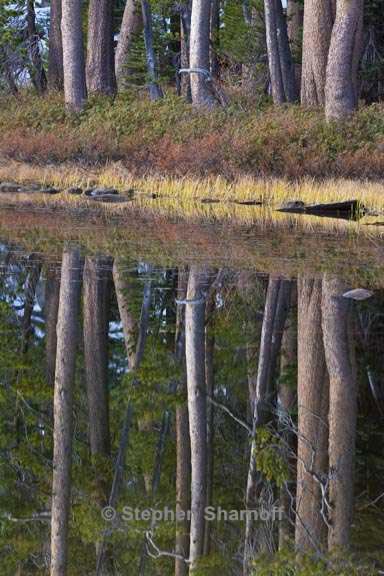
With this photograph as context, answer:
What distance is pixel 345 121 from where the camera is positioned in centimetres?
2400

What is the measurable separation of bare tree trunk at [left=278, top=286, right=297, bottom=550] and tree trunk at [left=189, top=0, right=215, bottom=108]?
1755 centimetres

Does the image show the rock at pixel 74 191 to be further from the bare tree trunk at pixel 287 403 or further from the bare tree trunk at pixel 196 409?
the bare tree trunk at pixel 287 403

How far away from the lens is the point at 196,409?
791 centimetres

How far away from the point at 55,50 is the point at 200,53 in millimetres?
6549

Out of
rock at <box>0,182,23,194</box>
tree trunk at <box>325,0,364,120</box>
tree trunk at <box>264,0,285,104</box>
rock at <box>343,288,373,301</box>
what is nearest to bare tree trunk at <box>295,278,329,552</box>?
rock at <box>343,288,373,301</box>

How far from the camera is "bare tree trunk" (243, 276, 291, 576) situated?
18.7ft

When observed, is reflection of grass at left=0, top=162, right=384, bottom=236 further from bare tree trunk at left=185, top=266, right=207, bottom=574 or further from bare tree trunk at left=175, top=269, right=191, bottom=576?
bare tree trunk at left=175, top=269, right=191, bottom=576

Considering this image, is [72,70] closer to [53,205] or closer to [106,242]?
[53,205]

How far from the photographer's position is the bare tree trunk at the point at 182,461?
549 centimetres

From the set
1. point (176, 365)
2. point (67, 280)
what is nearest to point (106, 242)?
point (67, 280)

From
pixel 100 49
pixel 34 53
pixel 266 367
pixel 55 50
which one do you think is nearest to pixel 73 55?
pixel 100 49

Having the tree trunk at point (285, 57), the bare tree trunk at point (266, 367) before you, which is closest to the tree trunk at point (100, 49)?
the tree trunk at point (285, 57)

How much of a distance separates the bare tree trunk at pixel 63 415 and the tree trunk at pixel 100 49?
18406 mm

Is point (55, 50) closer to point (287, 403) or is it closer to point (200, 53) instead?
point (200, 53)
